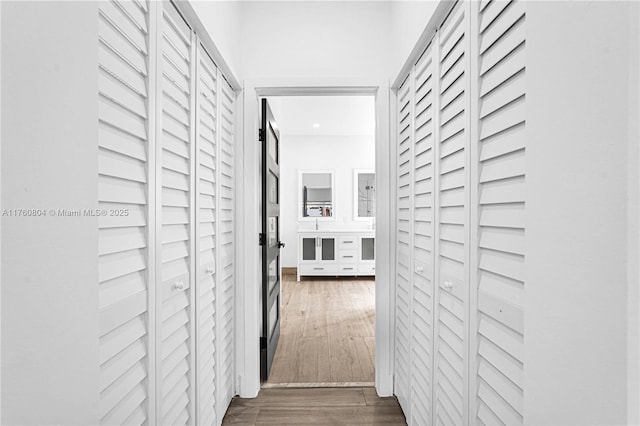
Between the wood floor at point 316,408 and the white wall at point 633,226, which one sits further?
the wood floor at point 316,408

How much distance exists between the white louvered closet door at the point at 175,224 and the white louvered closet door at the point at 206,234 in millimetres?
84

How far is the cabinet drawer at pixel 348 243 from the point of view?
6289mm

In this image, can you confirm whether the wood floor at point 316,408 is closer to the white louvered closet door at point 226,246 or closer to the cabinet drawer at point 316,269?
the white louvered closet door at point 226,246

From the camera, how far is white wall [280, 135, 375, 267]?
22.5ft

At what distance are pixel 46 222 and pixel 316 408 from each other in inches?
77.0

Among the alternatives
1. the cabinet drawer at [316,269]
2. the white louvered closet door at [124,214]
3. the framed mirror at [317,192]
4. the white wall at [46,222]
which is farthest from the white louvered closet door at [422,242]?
the framed mirror at [317,192]

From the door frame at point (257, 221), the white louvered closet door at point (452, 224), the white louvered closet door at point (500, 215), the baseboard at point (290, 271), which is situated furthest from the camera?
the baseboard at point (290, 271)

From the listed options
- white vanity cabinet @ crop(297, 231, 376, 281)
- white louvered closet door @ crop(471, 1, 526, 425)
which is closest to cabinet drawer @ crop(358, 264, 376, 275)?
white vanity cabinet @ crop(297, 231, 376, 281)

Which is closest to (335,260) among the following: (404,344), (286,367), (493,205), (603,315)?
(286,367)

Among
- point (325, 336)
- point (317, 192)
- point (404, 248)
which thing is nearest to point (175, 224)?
point (404, 248)

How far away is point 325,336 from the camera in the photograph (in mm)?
3447

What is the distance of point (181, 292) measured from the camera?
1498mm

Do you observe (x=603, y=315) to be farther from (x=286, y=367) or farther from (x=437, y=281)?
(x=286, y=367)

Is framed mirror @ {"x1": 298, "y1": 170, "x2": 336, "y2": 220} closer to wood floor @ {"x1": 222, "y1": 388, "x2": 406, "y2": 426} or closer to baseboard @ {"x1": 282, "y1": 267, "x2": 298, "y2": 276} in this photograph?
baseboard @ {"x1": 282, "y1": 267, "x2": 298, "y2": 276}
